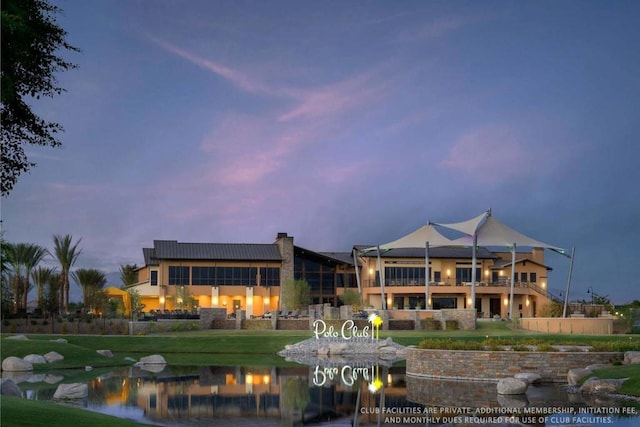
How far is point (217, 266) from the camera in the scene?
2496 inches

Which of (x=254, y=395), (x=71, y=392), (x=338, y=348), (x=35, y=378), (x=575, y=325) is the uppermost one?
(x=575, y=325)

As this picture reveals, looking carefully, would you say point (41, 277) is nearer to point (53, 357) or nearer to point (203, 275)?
point (203, 275)

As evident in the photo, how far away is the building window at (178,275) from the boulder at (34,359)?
105 feet

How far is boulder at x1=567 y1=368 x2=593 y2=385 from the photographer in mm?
22203

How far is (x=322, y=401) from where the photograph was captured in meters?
20.0

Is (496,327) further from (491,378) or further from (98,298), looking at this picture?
(98,298)

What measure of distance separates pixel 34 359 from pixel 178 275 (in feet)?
A: 107

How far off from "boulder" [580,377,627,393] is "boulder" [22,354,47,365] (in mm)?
20381

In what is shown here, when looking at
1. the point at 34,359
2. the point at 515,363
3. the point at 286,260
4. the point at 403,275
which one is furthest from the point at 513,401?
the point at 403,275

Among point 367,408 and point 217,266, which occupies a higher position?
point 217,266

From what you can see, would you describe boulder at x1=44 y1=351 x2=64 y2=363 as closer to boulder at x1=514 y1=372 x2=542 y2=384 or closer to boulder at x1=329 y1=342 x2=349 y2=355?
boulder at x1=329 y1=342 x2=349 y2=355

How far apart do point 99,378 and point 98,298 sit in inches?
1176

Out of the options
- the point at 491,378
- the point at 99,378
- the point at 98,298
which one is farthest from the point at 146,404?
the point at 98,298

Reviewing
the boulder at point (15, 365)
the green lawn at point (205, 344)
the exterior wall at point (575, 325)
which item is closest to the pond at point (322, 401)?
the boulder at point (15, 365)
